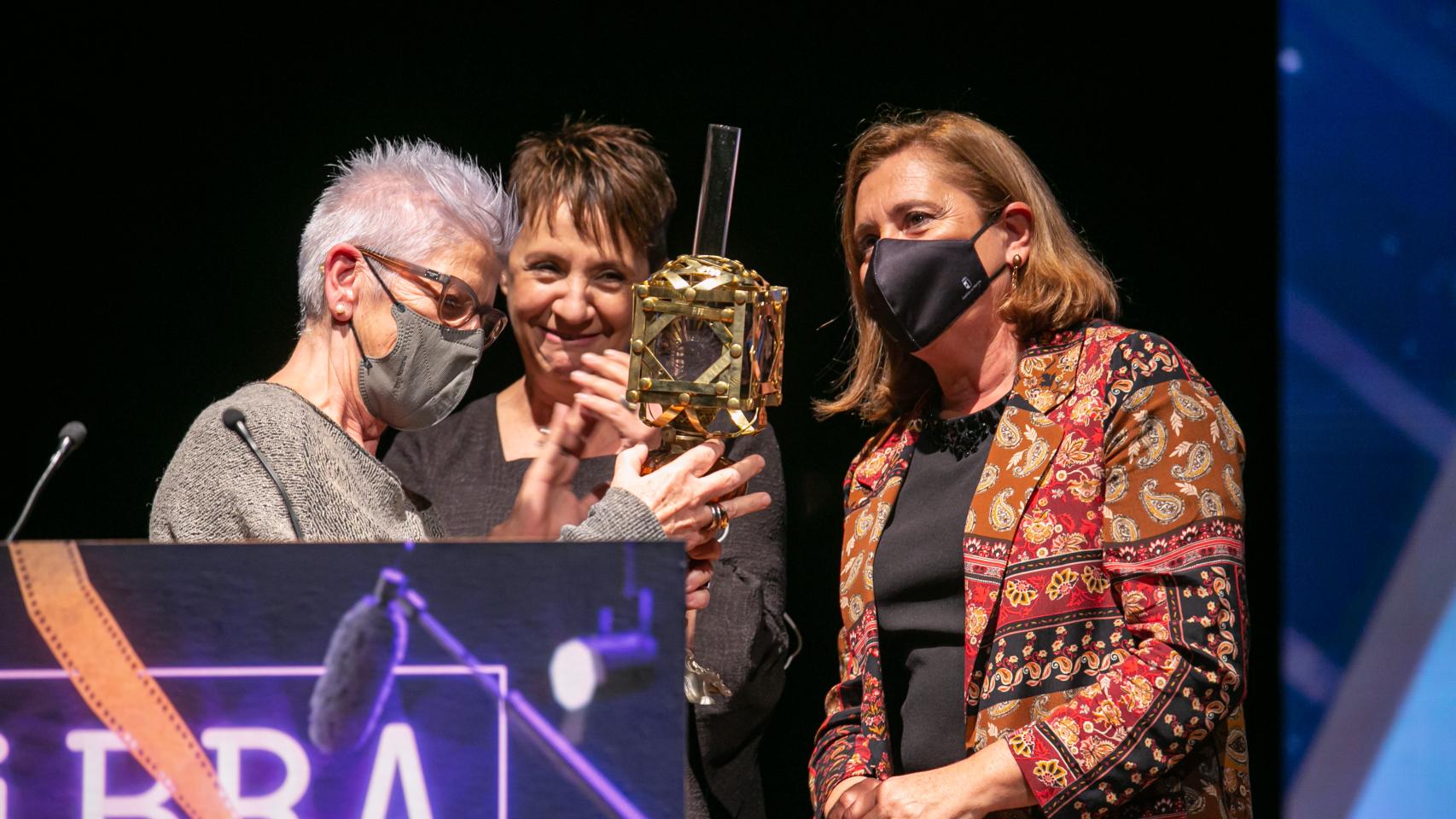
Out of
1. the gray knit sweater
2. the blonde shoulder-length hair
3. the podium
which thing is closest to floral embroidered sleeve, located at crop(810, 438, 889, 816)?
the blonde shoulder-length hair

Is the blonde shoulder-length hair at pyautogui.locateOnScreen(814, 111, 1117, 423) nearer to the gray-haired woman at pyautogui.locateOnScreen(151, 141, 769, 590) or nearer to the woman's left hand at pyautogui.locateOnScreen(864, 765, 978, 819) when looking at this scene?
the gray-haired woman at pyautogui.locateOnScreen(151, 141, 769, 590)

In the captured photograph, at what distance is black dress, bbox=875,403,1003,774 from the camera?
172 centimetres

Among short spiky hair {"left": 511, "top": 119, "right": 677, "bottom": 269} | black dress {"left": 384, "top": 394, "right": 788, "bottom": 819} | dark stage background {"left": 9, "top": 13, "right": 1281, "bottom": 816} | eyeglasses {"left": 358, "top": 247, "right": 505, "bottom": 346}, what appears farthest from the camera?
dark stage background {"left": 9, "top": 13, "right": 1281, "bottom": 816}

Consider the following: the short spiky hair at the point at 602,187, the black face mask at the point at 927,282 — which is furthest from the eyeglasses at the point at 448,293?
the black face mask at the point at 927,282

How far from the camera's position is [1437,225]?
248 cm

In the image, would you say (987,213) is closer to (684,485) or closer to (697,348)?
(697,348)

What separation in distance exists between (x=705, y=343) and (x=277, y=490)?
54cm

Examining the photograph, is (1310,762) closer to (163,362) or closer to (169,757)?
(169,757)

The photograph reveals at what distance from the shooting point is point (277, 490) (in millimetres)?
1465

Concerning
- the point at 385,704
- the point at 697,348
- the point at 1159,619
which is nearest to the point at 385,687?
the point at 385,704

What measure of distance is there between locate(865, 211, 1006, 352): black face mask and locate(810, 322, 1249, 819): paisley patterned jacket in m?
0.18

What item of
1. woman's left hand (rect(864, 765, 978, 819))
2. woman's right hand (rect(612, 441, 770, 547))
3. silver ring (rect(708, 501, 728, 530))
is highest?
woman's right hand (rect(612, 441, 770, 547))

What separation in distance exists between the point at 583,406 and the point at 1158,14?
1.48m

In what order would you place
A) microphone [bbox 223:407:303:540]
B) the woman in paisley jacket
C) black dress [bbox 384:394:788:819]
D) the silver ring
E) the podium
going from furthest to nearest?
black dress [bbox 384:394:788:819] < the silver ring < the woman in paisley jacket < microphone [bbox 223:407:303:540] < the podium
